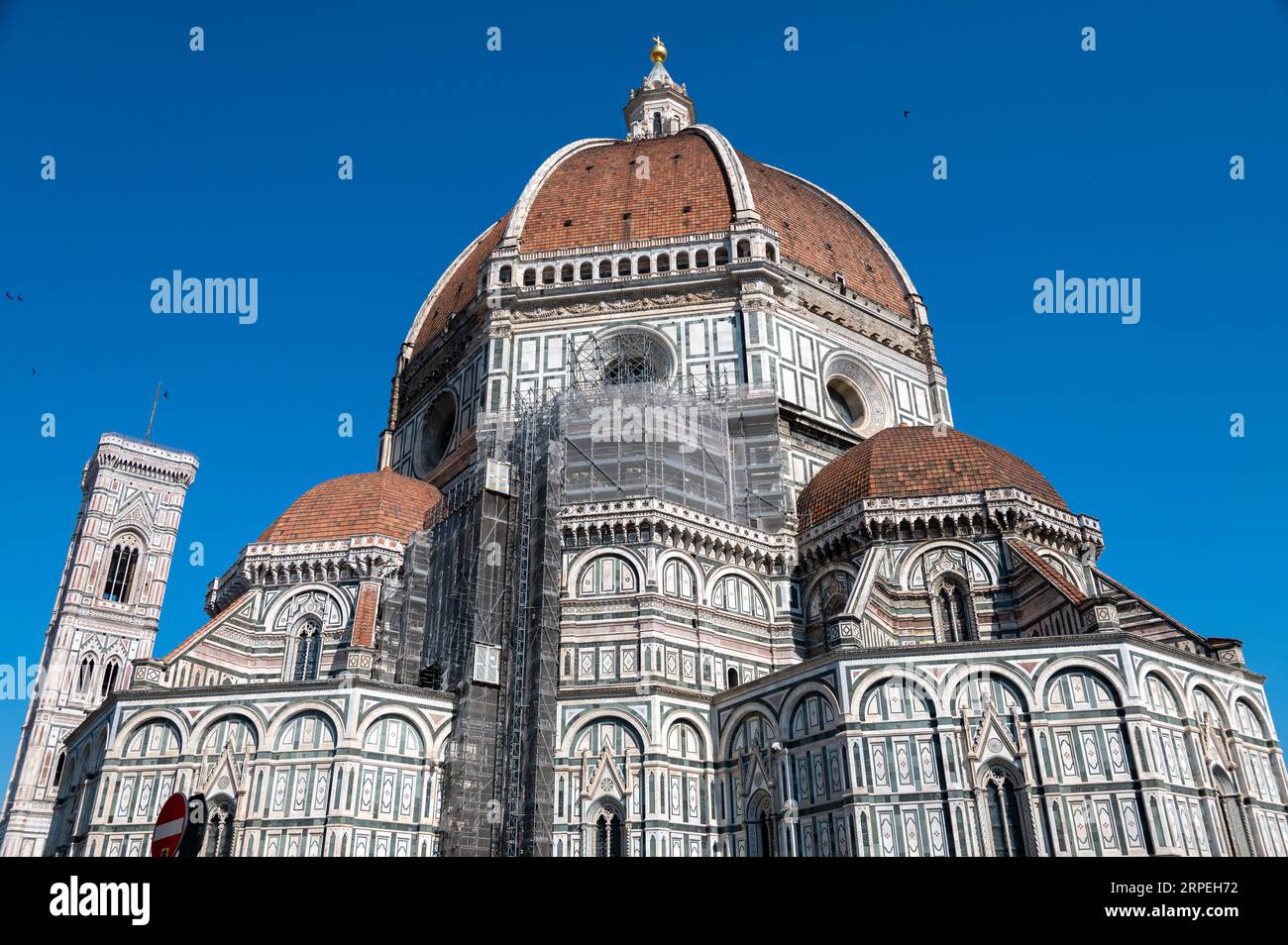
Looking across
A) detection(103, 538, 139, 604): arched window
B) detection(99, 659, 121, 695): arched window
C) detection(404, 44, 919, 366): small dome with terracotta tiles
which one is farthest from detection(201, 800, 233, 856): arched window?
detection(103, 538, 139, 604): arched window

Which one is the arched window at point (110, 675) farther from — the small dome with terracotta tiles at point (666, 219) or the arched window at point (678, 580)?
the arched window at point (678, 580)

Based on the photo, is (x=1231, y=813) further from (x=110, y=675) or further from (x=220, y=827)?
(x=110, y=675)

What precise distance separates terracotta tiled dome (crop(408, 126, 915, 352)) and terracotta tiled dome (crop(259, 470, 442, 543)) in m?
9.59

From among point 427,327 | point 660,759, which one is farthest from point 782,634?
point 427,327

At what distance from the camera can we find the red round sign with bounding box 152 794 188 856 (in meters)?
8.96

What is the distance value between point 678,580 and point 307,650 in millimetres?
10623

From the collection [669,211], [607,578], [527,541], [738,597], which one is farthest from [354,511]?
[669,211]

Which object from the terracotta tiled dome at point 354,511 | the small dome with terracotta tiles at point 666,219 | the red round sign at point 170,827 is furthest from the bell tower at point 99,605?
the red round sign at point 170,827

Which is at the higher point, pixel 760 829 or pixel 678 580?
pixel 678 580

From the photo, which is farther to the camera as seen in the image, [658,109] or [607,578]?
[658,109]

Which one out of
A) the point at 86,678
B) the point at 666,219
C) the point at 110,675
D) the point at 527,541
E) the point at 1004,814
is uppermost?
the point at 666,219

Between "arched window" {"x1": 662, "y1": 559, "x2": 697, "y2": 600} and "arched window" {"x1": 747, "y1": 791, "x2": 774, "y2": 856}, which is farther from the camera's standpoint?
"arched window" {"x1": 662, "y1": 559, "x2": 697, "y2": 600}

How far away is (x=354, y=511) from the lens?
1193 inches

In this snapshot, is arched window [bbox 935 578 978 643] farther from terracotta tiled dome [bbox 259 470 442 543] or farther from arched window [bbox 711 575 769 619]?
terracotta tiled dome [bbox 259 470 442 543]
